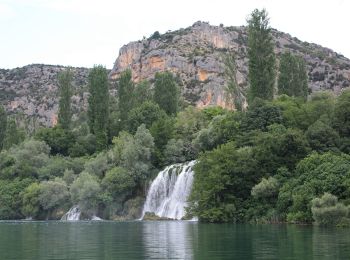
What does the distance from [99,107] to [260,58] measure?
3205 cm

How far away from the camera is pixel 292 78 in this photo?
10181 cm

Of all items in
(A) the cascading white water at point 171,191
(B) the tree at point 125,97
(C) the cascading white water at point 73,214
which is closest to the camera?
(A) the cascading white water at point 171,191

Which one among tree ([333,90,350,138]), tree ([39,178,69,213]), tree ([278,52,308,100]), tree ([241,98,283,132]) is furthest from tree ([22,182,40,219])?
tree ([333,90,350,138])

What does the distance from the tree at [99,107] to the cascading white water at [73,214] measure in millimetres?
Answer: 18684

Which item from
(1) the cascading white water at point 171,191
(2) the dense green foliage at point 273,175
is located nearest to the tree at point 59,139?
(1) the cascading white water at point 171,191

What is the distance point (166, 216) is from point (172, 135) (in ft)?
62.5

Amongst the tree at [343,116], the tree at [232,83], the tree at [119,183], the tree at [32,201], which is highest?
the tree at [232,83]

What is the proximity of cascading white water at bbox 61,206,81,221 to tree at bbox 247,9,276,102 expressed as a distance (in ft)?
96.3

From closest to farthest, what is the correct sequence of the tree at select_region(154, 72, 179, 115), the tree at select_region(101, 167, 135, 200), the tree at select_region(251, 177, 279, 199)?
1. the tree at select_region(251, 177, 279, 199)
2. the tree at select_region(101, 167, 135, 200)
3. the tree at select_region(154, 72, 179, 115)

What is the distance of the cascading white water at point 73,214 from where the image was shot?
8638cm

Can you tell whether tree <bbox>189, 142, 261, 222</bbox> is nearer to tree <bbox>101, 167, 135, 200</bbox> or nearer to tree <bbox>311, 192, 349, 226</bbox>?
tree <bbox>311, 192, 349, 226</bbox>

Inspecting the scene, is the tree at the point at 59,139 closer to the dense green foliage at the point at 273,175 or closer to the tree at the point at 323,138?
the dense green foliage at the point at 273,175

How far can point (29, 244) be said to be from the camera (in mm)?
→ 36312

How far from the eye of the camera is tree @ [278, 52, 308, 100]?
332ft
